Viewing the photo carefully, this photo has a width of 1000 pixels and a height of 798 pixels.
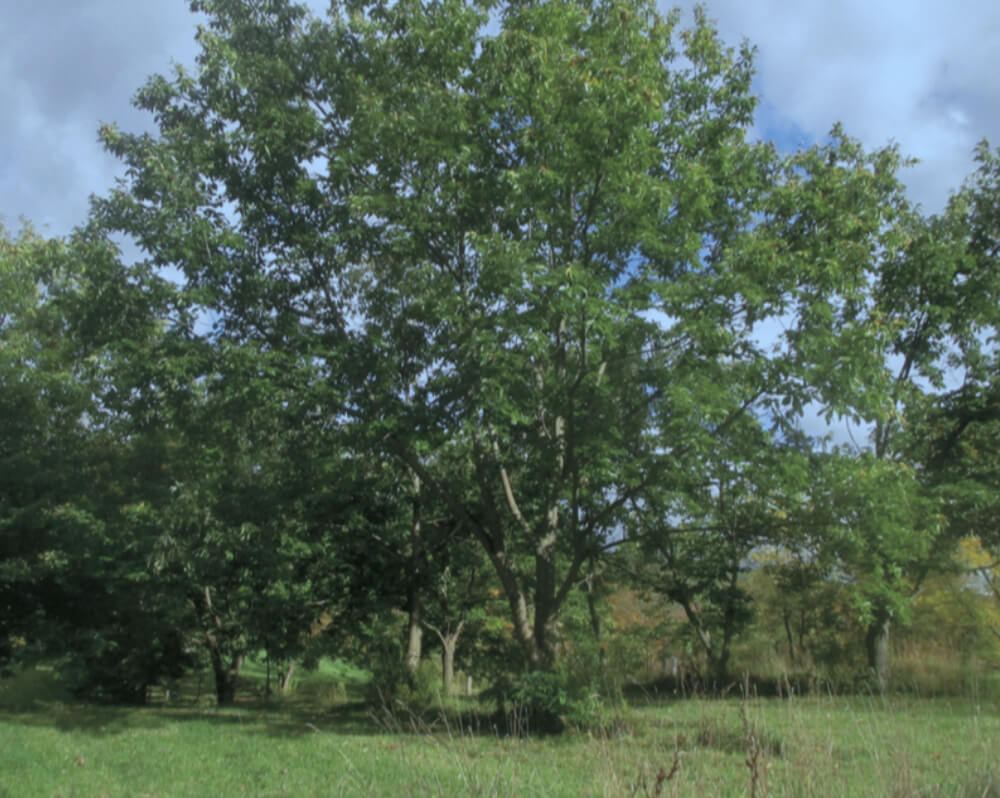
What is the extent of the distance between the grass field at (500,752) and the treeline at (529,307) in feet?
6.00

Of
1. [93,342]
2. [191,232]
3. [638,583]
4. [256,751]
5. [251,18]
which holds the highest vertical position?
[251,18]

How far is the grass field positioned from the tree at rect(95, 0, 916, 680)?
2.83 meters

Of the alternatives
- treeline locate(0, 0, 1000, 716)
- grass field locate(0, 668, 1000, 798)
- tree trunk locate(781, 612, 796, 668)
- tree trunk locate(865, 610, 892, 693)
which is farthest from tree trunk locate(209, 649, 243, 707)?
tree trunk locate(865, 610, 892, 693)

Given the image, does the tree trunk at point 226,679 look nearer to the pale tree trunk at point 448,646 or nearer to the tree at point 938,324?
the pale tree trunk at point 448,646

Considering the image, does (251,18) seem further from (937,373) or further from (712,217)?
(937,373)

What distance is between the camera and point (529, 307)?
8.22 metres

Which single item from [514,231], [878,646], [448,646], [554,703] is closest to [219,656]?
[448,646]

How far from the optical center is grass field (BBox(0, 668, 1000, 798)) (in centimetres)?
339

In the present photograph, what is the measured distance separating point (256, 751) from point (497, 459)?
14.9ft

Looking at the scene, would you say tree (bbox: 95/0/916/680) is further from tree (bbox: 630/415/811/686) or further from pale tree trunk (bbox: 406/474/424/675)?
pale tree trunk (bbox: 406/474/424/675)

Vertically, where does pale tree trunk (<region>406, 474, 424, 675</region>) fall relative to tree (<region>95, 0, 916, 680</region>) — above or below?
below

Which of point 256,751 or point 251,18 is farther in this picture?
point 251,18

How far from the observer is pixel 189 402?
9633 millimetres

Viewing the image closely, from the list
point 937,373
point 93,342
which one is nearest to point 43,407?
point 93,342
